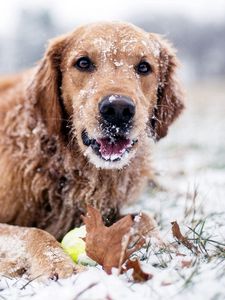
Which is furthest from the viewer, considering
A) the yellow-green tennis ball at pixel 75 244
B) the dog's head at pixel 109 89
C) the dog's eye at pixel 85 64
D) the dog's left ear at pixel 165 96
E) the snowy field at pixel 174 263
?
the dog's left ear at pixel 165 96

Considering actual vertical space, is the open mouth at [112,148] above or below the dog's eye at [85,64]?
below

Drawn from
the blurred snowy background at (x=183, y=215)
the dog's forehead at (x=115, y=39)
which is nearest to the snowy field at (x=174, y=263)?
the blurred snowy background at (x=183, y=215)

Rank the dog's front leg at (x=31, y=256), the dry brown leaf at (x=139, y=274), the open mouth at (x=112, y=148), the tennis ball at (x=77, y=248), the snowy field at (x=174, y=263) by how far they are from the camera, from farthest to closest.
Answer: the open mouth at (x=112, y=148), the tennis ball at (x=77, y=248), the dog's front leg at (x=31, y=256), the dry brown leaf at (x=139, y=274), the snowy field at (x=174, y=263)

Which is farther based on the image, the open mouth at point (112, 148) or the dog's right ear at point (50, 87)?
the dog's right ear at point (50, 87)

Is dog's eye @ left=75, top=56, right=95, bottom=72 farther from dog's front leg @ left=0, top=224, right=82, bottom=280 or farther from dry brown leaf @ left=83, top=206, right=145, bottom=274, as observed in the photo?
dry brown leaf @ left=83, top=206, right=145, bottom=274

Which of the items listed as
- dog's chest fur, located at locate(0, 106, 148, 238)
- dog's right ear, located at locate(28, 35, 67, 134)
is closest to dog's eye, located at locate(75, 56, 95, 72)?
dog's right ear, located at locate(28, 35, 67, 134)

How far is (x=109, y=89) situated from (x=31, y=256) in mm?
1182

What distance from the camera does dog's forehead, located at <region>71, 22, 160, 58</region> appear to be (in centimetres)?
385

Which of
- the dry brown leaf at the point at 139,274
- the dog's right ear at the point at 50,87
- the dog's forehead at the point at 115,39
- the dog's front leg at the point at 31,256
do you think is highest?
the dog's forehead at the point at 115,39

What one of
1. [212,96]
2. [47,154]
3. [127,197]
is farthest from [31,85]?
[212,96]

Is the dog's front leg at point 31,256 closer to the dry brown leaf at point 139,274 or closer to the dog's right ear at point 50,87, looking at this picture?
the dry brown leaf at point 139,274

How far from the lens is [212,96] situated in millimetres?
23641

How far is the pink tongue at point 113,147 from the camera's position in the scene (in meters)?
3.54

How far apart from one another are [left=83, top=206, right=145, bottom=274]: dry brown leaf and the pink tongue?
810 mm
